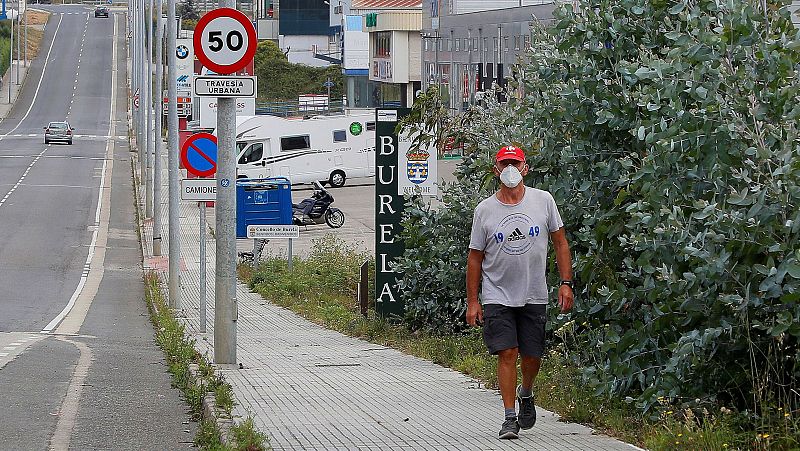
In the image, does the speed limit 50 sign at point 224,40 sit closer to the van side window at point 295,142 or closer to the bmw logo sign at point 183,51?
the bmw logo sign at point 183,51

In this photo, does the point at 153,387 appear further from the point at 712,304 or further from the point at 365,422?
the point at 712,304

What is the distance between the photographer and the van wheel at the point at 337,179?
50.4m

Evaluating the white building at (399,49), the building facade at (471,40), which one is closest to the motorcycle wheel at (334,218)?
the building facade at (471,40)

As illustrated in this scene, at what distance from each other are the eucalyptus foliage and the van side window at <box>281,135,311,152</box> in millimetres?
39391

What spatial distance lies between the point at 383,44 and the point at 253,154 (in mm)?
27913

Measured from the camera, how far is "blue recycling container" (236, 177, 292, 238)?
2786cm

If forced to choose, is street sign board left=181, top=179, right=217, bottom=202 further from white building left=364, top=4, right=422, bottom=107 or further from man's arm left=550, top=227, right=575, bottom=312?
white building left=364, top=4, right=422, bottom=107

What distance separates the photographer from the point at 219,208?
12.7m

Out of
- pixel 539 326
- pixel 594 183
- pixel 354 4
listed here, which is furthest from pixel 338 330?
pixel 354 4

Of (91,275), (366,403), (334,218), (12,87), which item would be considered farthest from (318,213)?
(12,87)

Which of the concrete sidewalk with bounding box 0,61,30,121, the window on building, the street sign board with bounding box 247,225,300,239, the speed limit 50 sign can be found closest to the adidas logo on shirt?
the speed limit 50 sign

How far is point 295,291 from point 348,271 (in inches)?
54.3

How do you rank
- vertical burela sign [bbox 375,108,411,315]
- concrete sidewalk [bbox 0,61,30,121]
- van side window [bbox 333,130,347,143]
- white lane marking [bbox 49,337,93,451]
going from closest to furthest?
white lane marking [bbox 49,337,93,451] → vertical burela sign [bbox 375,108,411,315] → van side window [bbox 333,130,347,143] → concrete sidewalk [bbox 0,61,30,121]

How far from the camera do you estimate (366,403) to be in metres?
9.69
